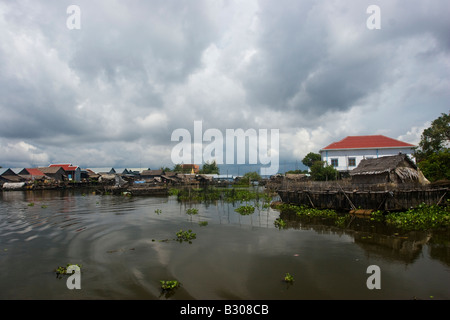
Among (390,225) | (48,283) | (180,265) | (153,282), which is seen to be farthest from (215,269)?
(390,225)

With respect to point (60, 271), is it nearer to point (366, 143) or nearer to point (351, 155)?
point (351, 155)

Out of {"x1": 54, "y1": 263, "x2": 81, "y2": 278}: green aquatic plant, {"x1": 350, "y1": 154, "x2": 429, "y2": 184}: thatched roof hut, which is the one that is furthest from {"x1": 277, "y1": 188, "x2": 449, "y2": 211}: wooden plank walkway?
{"x1": 54, "y1": 263, "x2": 81, "y2": 278}: green aquatic plant

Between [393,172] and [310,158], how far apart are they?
157ft

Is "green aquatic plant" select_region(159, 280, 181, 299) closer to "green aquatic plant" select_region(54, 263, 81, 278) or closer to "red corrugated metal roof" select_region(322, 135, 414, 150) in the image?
"green aquatic plant" select_region(54, 263, 81, 278)

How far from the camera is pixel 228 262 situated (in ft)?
27.0

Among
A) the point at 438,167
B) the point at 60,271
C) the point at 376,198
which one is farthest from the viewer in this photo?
the point at 438,167

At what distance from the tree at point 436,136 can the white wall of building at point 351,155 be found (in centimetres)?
182

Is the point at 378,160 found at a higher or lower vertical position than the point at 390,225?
higher

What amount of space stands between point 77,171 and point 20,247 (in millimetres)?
65478

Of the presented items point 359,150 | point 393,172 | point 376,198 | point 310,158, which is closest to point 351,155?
point 359,150

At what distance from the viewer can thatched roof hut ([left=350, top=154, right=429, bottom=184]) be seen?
17688mm

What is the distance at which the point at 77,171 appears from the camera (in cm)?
6738

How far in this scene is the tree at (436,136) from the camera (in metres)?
30.6
